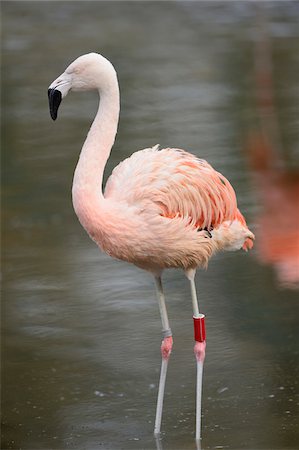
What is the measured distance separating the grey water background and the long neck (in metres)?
0.95

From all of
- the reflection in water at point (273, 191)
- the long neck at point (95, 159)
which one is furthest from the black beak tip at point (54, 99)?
the reflection in water at point (273, 191)

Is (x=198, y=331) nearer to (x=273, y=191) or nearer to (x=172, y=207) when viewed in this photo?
(x=172, y=207)

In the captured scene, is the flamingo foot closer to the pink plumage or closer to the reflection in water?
the pink plumage

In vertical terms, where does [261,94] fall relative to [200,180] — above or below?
below

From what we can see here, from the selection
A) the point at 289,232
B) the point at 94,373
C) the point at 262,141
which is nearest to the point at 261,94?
the point at 262,141

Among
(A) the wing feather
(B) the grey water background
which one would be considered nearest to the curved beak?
(A) the wing feather

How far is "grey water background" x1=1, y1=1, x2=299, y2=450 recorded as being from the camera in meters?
4.73

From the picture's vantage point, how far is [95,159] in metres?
4.48

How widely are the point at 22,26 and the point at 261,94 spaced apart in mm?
4646

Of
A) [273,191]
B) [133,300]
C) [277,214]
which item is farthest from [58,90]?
[273,191]

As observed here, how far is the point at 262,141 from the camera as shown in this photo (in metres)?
8.70

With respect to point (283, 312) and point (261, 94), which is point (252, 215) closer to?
point (283, 312)

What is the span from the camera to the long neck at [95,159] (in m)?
4.41

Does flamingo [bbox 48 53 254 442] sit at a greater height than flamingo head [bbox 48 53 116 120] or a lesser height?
lesser
